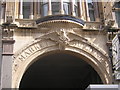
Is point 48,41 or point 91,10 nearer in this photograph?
point 48,41

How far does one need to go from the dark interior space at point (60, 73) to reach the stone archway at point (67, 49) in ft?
3.71

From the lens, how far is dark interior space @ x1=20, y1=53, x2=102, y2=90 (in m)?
18.1

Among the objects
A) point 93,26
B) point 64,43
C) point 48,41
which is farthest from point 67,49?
point 93,26

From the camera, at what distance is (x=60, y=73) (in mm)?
21078

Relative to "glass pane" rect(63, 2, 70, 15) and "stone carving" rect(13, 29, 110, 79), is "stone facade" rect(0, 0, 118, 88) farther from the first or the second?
"glass pane" rect(63, 2, 70, 15)

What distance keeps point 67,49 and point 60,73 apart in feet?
18.9

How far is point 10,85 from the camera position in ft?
47.6

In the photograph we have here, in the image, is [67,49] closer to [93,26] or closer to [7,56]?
[93,26]

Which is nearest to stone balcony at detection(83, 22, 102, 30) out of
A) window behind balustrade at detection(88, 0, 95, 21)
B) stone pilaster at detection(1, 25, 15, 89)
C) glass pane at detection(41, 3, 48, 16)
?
window behind balustrade at detection(88, 0, 95, 21)

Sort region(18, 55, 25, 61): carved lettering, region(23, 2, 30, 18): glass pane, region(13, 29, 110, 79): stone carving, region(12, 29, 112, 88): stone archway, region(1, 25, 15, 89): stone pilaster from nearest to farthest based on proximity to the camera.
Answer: region(1, 25, 15, 89): stone pilaster
region(18, 55, 25, 61): carved lettering
region(12, 29, 112, 88): stone archway
region(13, 29, 110, 79): stone carving
region(23, 2, 30, 18): glass pane

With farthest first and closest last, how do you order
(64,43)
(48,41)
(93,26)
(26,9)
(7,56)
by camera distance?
(26,9), (93,26), (48,41), (64,43), (7,56)

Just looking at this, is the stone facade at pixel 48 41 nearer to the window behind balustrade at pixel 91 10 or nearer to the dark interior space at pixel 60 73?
the window behind balustrade at pixel 91 10

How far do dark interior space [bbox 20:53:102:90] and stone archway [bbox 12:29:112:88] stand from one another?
113 cm

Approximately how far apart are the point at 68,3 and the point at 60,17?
1560 mm
